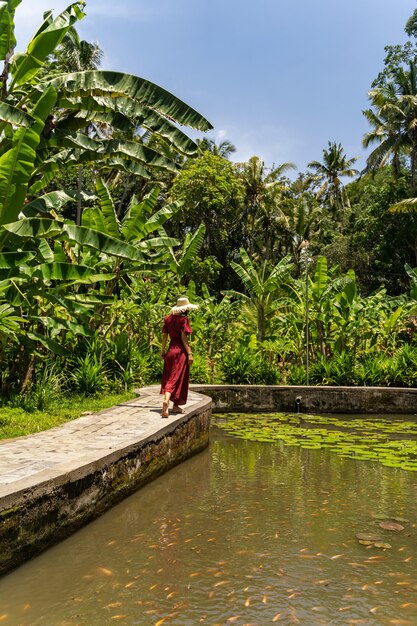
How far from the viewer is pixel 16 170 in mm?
6906

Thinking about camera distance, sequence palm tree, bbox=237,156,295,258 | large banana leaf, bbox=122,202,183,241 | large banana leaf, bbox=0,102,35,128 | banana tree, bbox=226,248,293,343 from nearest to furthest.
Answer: large banana leaf, bbox=0,102,35,128, large banana leaf, bbox=122,202,183,241, banana tree, bbox=226,248,293,343, palm tree, bbox=237,156,295,258

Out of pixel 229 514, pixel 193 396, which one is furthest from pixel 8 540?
pixel 193 396

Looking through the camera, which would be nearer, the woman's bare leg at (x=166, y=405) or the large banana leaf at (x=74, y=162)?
the woman's bare leg at (x=166, y=405)

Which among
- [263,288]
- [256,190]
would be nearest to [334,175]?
Result: [256,190]

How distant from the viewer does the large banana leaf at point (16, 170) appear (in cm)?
684

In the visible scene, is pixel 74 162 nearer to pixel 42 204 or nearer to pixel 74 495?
pixel 42 204

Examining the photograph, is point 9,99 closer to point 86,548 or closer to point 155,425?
point 155,425

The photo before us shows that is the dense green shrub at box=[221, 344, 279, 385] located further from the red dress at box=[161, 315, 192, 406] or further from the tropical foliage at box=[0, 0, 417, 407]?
the red dress at box=[161, 315, 192, 406]

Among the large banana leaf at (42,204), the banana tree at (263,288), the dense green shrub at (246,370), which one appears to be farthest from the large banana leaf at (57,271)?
the banana tree at (263,288)

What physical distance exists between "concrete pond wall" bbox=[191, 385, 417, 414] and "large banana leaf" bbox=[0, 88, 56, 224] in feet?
19.2

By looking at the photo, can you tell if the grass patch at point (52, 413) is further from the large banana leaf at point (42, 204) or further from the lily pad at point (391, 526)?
the lily pad at point (391, 526)

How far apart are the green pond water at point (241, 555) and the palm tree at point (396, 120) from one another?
26.7 meters

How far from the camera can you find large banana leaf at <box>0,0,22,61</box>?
24.9ft

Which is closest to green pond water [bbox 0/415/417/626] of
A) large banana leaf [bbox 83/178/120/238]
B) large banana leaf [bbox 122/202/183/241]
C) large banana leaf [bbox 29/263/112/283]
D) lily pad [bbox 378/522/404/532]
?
lily pad [bbox 378/522/404/532]
